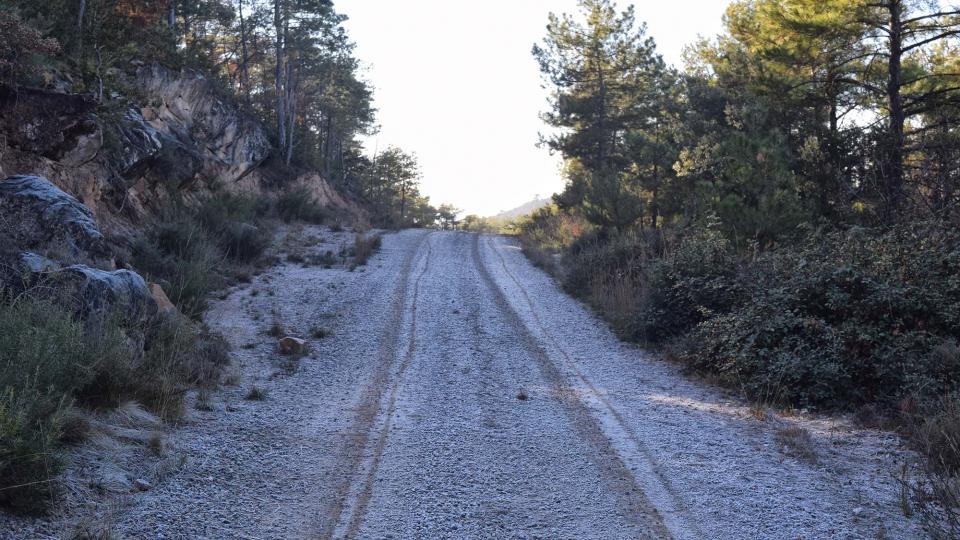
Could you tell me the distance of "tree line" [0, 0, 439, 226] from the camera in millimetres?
11711

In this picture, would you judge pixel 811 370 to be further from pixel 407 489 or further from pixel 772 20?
pixel 772 20

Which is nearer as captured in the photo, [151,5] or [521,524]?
[521,524]

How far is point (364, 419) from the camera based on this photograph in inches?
270

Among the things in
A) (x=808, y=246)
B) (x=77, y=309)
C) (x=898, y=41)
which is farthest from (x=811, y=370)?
(x=898, y=41)

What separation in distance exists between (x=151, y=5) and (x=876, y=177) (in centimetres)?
1962

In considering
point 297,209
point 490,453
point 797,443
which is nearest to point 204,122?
point 297,209

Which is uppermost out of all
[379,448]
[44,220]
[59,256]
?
[44,220]

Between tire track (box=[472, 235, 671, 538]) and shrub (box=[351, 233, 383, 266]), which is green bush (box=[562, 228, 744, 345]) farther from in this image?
shrub (box=[351, 233, 383, 266])

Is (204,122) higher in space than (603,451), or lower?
higher

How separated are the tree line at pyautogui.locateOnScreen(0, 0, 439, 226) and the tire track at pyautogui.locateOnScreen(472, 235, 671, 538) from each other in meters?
8.87

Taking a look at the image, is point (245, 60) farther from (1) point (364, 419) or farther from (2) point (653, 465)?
(2) point (653, 465)

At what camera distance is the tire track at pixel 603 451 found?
4684 mm

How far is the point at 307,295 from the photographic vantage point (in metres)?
13.6

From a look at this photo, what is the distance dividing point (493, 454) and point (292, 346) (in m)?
4.70
